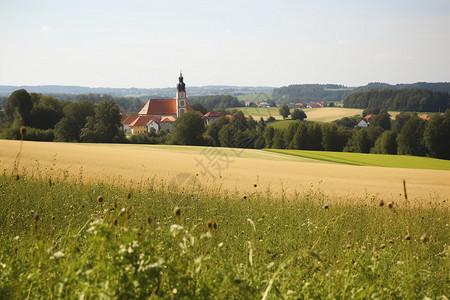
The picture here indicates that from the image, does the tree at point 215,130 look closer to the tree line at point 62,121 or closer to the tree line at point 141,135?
the tree line at point 141,135

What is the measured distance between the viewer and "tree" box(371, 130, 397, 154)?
61.6 meters

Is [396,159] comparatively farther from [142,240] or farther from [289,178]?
[142,240]

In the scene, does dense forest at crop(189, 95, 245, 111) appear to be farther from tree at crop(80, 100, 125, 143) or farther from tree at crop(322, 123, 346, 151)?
tree at crop(80, 100, 125, 143)

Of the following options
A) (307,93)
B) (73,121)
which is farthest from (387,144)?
(307,93)

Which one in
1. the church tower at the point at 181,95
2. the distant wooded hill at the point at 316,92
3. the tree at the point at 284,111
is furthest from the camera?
the church tower at the point at 181,95

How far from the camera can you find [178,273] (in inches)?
132

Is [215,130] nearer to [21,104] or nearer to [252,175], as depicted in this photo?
[21,104]

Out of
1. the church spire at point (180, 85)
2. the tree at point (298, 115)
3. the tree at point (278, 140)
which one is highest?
the church spire at point (180, 85)

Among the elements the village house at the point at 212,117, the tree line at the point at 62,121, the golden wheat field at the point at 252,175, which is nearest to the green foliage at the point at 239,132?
the tree line at the point at 62,121

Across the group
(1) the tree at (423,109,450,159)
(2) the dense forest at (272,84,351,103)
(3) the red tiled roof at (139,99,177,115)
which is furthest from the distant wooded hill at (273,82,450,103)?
(3) the red tiled roof at (139,99,177,115)

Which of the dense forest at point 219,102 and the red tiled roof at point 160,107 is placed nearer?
the dense forest at point 219,102

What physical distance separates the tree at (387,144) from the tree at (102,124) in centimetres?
3901

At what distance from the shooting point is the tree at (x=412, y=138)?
55000mm

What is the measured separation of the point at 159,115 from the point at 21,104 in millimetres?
96173
